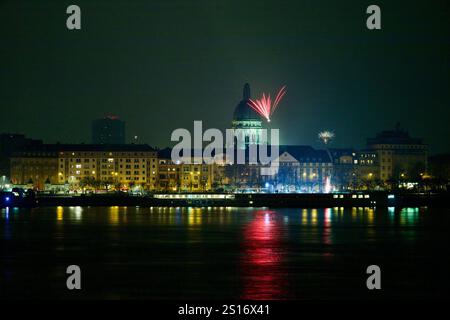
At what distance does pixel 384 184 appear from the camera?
19600 cm

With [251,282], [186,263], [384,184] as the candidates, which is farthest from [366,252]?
[384,184]

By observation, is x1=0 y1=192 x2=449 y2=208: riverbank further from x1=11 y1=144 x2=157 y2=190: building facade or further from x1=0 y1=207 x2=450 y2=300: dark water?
x1=11 y1=144 x2=157 y2=190: building facade

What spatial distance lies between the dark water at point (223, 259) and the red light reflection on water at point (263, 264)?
5 cm

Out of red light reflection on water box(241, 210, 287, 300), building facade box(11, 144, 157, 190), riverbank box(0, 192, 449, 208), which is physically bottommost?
red light reflection on water box(241, 210, 287, 300)

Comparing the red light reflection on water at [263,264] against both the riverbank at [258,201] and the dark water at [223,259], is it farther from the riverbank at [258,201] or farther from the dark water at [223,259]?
the riverbank at [258,201]

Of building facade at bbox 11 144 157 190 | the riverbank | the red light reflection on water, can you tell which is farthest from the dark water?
building facade at bbox 11 144 157 190

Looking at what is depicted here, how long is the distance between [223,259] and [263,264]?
3595 millimetres

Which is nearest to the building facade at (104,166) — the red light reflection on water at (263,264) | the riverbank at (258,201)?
the riverbank at (258,201)

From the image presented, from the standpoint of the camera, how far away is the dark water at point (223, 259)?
41.9 meters

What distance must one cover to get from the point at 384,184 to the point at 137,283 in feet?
513

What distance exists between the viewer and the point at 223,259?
53.8 m

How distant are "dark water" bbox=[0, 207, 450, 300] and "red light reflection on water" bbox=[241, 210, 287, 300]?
5 cm

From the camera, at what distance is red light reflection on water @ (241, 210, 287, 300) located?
4116 centimetres
